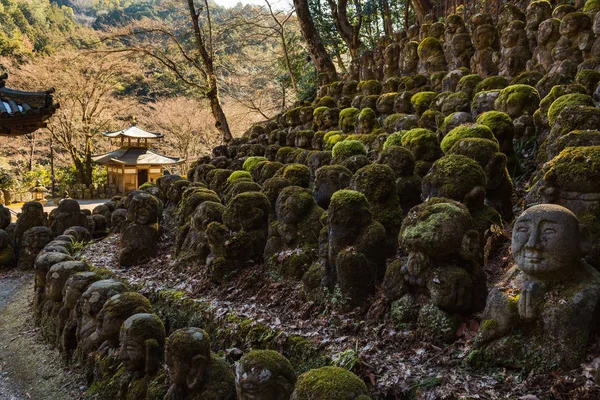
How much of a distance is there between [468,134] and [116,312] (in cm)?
491

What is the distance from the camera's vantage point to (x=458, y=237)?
3816mm

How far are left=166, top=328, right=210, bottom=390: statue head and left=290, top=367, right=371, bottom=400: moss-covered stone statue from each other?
1306mm

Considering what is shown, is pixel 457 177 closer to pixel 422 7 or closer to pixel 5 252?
pixel 422 7

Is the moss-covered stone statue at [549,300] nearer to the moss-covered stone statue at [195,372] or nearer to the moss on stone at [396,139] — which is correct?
the moss-covered stone statue at [195,372]

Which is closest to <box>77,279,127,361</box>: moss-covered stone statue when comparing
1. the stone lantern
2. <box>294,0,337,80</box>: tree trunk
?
<box>294,0,337,80</box>: tree trunk

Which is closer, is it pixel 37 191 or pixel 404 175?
pixel 404 175

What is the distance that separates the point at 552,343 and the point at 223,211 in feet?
16.8

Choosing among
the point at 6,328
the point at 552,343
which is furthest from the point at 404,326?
the point at 6,328

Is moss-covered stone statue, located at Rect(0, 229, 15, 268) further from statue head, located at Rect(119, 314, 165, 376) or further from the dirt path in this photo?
statue head, located at Rect(119, 314, 165, 376)

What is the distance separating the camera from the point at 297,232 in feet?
19.1

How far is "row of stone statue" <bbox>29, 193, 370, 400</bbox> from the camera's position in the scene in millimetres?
3160

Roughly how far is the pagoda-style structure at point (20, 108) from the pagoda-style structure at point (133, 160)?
19002mm

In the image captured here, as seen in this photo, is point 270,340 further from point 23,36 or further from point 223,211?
point 23,36

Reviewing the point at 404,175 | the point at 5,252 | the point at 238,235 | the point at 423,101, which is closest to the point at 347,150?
→ the point at 404,175
